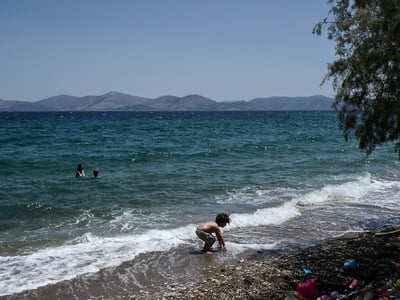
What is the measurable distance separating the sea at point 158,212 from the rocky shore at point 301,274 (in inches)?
24.3

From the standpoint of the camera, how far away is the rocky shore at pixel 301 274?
866 cm

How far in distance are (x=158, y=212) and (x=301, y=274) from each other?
810 centimetres

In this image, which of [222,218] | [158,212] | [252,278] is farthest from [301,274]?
[158,212]

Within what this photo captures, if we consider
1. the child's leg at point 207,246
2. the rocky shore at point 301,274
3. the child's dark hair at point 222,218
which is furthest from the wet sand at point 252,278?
the child's dark hair at point 222,218

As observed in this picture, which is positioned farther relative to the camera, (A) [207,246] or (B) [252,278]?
(A) [207,246]

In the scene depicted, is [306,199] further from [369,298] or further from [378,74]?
[369,298]

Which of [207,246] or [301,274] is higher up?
[301,274]

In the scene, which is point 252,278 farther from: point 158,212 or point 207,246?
point 158,212

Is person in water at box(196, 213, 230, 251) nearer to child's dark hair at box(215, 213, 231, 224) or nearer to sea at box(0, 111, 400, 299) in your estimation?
child's dark hair at box(215, 213, 231, 224)

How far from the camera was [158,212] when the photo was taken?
1670cm

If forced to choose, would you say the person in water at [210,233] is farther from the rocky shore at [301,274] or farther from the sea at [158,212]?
the rocky shore at [301,274]

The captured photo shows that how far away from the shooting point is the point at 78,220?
51.1 feet

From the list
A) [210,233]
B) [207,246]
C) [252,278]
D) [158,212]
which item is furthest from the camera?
[158,212]

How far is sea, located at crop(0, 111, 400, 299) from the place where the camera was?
1050 cm
